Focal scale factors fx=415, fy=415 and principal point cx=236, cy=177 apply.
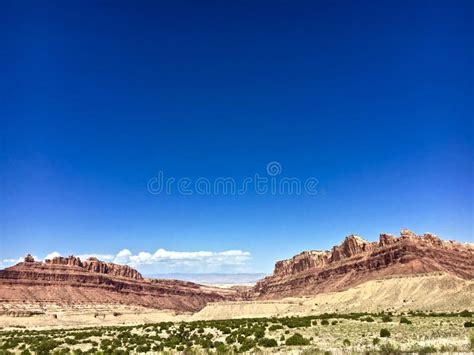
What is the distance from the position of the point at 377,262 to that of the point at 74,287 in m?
107

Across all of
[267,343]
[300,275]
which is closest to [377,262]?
[300,275]

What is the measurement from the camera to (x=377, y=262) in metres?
125

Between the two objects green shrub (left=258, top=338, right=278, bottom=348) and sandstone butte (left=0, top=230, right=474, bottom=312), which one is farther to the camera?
sandstone butte (left=0, top=230, right=474, bottom=312)

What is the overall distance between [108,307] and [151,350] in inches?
4658

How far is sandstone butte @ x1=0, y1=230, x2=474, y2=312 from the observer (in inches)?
4673

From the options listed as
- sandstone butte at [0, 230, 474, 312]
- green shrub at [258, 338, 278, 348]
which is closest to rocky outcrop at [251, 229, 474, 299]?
sandstone butte at [0, 230, 474, 312]

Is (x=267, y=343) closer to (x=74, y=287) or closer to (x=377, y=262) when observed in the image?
(x=377, y=262)

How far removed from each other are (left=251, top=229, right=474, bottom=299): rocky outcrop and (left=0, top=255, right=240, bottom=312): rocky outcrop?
49710mm

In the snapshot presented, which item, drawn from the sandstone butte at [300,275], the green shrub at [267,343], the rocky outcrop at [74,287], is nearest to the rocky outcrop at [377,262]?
the sandstone butte at [300,275]

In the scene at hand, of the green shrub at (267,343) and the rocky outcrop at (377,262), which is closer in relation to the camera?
the green shrub at (267,343)

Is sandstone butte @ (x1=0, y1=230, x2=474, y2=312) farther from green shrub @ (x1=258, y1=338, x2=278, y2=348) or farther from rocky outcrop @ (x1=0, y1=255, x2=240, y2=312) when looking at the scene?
green shrub @ (x1=258, y1=338, x2=278, y2=348)

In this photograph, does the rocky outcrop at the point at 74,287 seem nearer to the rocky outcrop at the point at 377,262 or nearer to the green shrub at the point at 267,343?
the rocky outcrop at the point at 377,262

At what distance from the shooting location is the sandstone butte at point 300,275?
119 meters

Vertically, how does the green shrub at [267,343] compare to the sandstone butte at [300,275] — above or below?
below
